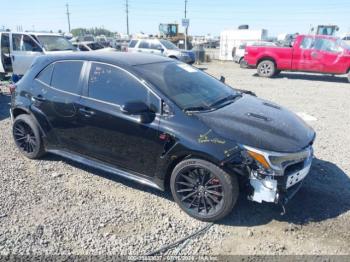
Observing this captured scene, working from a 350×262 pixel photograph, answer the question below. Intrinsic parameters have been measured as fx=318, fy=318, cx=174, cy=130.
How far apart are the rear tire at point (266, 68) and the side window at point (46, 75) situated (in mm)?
11809

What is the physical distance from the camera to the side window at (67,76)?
412cm

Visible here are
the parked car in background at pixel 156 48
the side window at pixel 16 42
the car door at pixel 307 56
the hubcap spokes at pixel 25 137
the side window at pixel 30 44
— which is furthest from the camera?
the parked car in background at pixel 156 48

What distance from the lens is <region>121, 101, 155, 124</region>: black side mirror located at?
340 cm

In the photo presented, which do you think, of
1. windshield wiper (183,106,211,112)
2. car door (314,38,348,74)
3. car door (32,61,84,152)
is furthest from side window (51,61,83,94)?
car door (314,38,348,74)

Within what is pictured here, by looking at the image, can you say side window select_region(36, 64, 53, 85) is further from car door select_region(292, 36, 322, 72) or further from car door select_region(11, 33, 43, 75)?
car door select_region(292, 36, 322, 72)

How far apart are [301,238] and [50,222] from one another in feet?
8.54

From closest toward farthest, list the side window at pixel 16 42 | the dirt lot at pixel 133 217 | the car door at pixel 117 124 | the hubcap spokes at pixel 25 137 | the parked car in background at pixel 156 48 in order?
the dirt lot at pixel 133 217
the car door at pixel 117 124
the hubcap spokes at pixel 25 137
the side window at pixel 16 42
the parked car in background at pixel 156 48

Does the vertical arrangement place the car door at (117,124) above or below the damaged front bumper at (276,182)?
above

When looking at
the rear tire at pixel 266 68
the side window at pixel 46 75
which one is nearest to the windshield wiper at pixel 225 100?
the side window at pixel 46 75

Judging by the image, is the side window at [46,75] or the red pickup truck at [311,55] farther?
the red pickup truck at [311,55]

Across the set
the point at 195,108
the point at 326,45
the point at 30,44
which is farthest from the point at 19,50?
the point at 326,45

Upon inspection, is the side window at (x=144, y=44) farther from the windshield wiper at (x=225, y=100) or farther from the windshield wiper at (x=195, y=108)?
the windshield wiper at (x=195, y=108)

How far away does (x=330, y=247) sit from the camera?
3070 mm

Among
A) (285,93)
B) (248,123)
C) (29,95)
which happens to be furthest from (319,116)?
(29,95)
